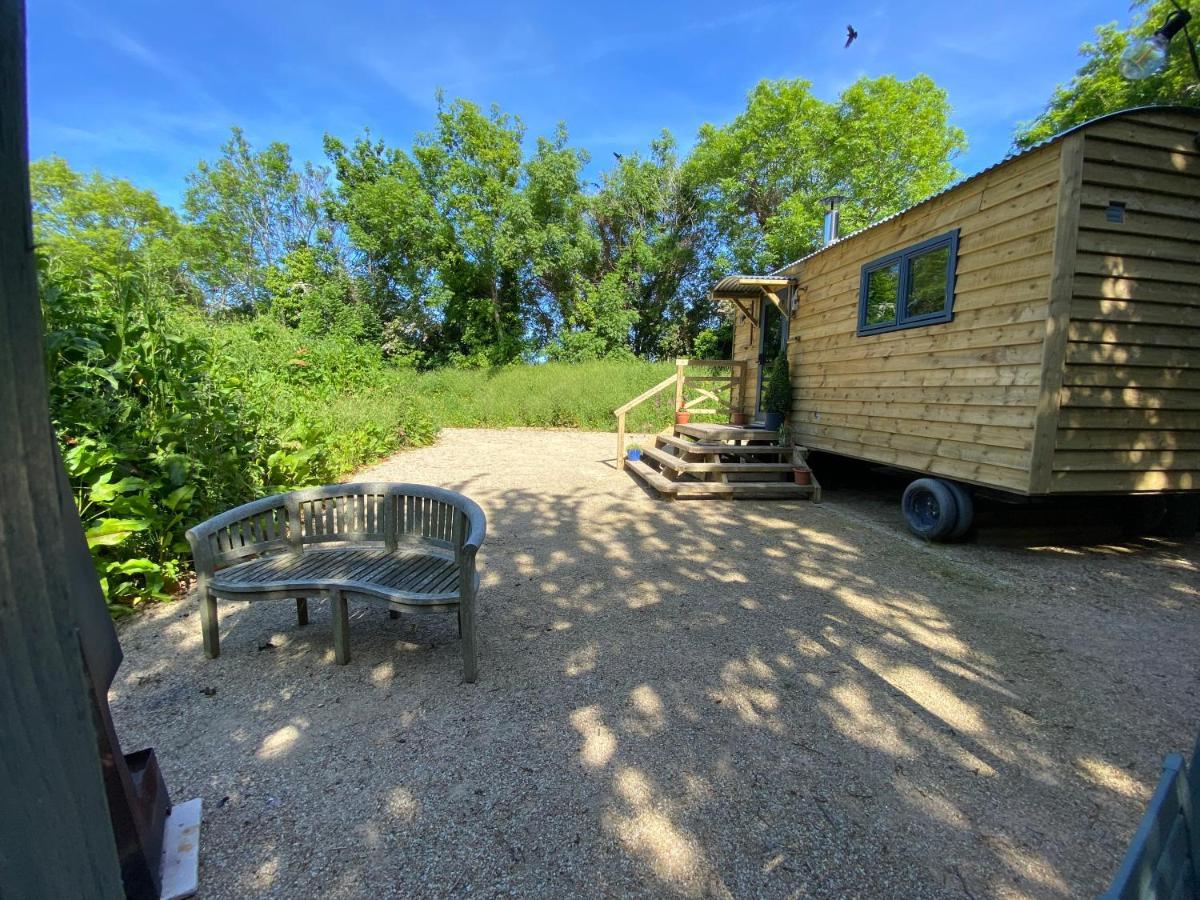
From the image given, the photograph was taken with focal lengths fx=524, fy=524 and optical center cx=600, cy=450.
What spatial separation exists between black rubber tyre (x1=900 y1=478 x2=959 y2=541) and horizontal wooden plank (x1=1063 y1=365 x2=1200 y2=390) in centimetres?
133

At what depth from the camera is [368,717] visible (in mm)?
2285

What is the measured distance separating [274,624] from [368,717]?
128 cm

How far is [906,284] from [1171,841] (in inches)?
233

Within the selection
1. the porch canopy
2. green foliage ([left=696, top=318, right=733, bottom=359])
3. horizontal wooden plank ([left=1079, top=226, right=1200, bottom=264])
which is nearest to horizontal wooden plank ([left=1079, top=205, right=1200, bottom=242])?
horizontal wooden plank ([left=1079, top=226, right=1200, bottom=264])

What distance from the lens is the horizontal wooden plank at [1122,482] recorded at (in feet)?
13.9

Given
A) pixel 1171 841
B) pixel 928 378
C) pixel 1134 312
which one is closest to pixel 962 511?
pixel 928 378

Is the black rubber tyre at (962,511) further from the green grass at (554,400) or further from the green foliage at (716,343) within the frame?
the green foliage at (716,343)

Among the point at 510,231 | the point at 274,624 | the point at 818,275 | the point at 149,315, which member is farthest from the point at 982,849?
the point at 510,231

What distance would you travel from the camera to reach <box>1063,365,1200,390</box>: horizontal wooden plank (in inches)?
164

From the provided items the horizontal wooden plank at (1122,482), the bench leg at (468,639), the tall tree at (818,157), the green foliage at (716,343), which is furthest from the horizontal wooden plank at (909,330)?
the green foliage at (716,343)

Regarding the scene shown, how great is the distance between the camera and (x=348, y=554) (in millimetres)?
3021

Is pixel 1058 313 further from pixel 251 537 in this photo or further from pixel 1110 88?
pixel 1110 88

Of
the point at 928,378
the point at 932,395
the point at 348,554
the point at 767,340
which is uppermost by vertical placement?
the point at 767,340

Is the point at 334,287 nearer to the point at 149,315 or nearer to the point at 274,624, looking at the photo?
the point at 149,315
